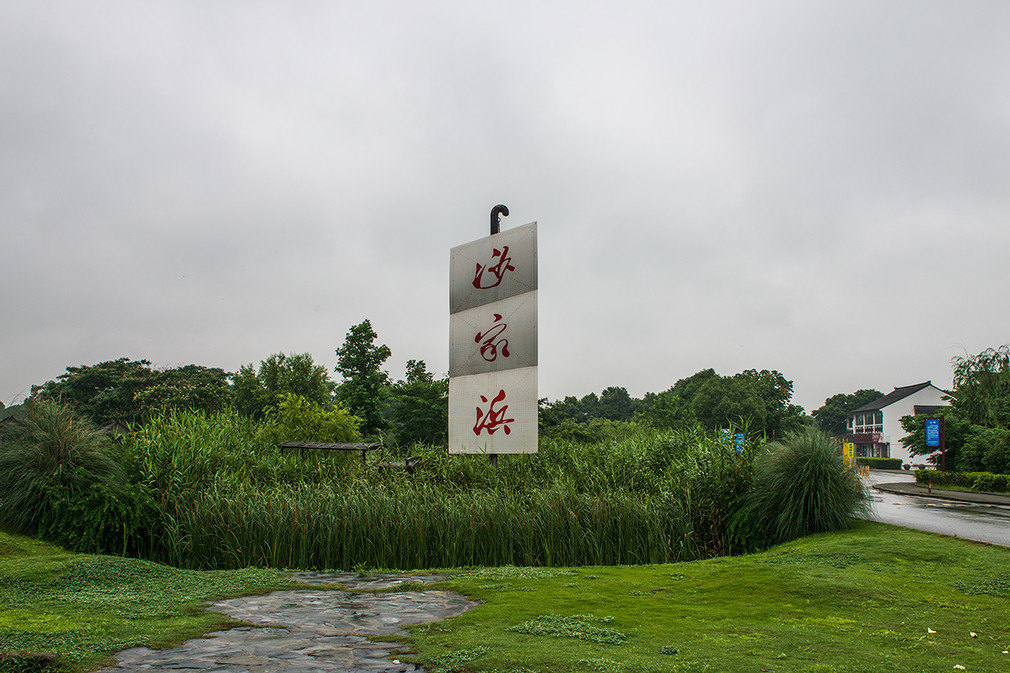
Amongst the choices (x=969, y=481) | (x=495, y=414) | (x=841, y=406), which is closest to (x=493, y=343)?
(x=495, y=414)

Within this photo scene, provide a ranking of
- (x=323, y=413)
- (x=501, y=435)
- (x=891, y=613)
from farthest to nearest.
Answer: (x=323, y=413) < (x=501, y=435) < (x=891, y=613)

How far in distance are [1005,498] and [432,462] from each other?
54.6 ft

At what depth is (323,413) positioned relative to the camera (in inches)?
707

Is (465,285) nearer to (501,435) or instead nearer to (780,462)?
(501,435)

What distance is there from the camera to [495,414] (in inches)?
441

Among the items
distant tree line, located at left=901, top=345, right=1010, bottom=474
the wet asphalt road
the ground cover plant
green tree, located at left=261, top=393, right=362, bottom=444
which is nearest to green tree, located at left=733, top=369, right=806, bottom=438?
distant tree line, located at left=901, top=345, right=1010, bottom=474

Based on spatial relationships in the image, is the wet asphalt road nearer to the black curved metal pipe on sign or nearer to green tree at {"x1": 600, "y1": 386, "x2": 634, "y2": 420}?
the black curved metal pipe on sign

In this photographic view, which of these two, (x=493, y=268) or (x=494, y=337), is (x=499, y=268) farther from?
(x=494, y=337)

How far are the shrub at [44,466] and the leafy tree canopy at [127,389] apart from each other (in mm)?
23074

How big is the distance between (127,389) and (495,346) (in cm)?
3144

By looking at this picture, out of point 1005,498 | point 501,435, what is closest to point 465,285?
point 501,435

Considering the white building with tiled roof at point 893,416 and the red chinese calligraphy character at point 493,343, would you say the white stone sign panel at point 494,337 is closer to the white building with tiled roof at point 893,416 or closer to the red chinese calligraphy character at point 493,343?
the red chinese calligraphy character at point 493,343

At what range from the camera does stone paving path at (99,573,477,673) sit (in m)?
3.31

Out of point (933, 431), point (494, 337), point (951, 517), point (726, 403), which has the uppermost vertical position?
point (494, 337)
